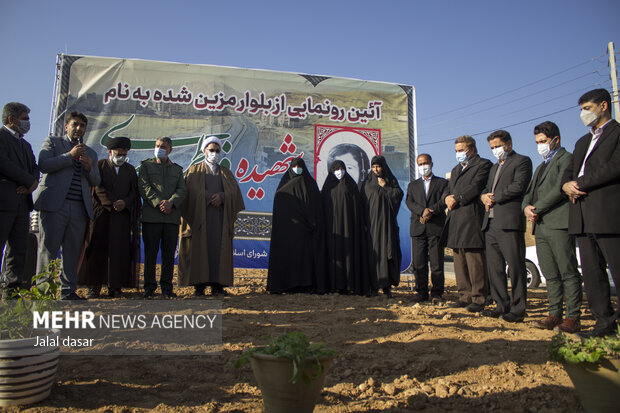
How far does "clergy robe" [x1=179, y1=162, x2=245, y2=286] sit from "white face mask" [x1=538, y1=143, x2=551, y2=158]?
11.9ft

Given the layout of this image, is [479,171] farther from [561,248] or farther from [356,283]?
[356,283]

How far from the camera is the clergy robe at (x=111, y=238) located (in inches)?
210

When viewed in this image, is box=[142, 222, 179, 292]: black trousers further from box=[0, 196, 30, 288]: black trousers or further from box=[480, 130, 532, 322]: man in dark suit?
box=[480, 130, 532, 322]: man in dark suit

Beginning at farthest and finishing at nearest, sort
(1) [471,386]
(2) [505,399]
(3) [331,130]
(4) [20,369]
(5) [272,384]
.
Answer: (3) [331,130] → (1) [471,386] → (2) [505,399] → (4) [20,369] → (5) [272,384]

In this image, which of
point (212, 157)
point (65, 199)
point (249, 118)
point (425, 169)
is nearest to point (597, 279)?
point (425, 169)

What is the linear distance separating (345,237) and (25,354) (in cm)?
454

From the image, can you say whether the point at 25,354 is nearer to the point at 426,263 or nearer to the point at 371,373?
the point at 371,373

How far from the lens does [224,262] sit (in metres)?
5.87

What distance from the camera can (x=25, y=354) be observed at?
7.27 feet

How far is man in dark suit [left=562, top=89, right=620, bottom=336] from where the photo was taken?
3.33 metres

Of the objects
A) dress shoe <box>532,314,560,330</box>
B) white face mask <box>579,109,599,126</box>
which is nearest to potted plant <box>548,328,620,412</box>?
dress shoe <box>532,314,560,330</box>

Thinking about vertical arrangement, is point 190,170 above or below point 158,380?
above

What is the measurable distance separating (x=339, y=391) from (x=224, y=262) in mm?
3540

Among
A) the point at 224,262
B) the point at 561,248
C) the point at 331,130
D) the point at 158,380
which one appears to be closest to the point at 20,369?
the point at 158,380
